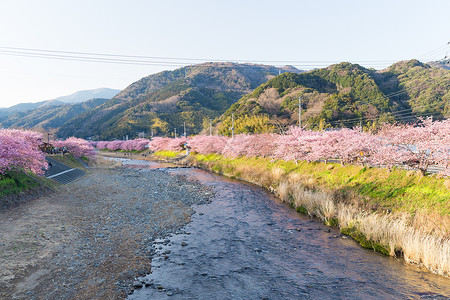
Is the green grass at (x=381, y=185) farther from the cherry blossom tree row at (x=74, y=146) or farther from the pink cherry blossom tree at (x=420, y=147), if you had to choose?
the cherry blossom tree row at (x=74, y=146)

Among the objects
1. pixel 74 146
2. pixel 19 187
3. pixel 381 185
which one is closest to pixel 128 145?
pixel 74 146

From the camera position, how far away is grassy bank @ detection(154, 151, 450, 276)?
1128 cm

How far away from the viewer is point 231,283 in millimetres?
9914

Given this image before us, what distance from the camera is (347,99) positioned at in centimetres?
8662

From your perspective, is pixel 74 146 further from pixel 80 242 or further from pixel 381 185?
pixel 381 185

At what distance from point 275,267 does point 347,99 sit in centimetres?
8987

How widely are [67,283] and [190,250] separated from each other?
5753 millimetres

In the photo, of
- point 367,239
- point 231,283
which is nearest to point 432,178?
point 367,239

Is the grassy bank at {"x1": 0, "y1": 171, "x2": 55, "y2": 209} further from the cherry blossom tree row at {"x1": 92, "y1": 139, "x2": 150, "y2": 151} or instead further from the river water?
the cherry blossom tree row at {"x1": 92, "y1": 139, "x2": 150, "y2": 151}

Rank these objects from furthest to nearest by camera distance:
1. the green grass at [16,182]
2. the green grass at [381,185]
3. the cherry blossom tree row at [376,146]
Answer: the green grass at [16,182], the cherry blossom tree row at [376,146], the green grass at [381,185]

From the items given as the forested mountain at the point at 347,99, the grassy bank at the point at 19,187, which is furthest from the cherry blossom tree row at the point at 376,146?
the forested mountain at the point at 347,99

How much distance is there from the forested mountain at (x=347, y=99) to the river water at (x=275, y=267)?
5236 cm

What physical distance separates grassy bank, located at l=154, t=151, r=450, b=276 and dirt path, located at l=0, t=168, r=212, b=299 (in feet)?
36.1

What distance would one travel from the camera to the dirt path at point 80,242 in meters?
8.80
